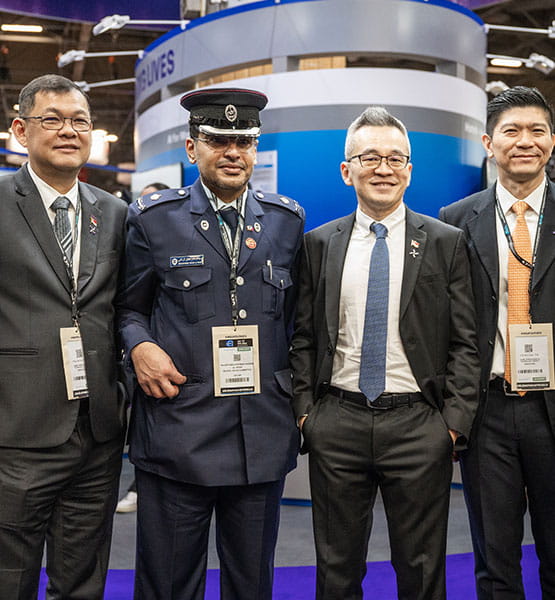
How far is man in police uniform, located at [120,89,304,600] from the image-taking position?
2.14m

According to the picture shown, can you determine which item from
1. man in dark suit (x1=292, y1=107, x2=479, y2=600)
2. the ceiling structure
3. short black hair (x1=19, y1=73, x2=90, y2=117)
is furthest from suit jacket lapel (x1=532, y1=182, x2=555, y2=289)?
the ceiling structure

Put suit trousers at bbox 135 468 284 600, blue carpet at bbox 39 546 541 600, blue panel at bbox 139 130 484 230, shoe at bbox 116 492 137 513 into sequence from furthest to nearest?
blue panel at bbox 139 130 484 230 → shoe at bbox 116 492 137 513 → blue carpet at bbox 39 546 541 600 → suit trousers at bbox 135 468 284 600

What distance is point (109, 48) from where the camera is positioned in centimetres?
1382

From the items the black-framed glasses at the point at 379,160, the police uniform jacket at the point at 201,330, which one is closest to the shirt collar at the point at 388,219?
the black-framed glasses at the point at 379,160

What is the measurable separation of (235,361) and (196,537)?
0.56m

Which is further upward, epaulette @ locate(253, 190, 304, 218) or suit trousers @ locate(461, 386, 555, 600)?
epaulette @ locate(253, 190, 304, 218)

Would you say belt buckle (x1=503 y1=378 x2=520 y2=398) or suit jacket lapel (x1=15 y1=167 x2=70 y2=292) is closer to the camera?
suit jacket lapel (x1=15 y1=167 x2=70 y2=292)

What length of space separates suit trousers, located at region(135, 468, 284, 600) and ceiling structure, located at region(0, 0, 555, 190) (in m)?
10.4

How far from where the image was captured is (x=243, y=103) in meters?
2.23

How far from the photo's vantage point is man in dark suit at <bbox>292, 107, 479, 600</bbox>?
7.04 feet

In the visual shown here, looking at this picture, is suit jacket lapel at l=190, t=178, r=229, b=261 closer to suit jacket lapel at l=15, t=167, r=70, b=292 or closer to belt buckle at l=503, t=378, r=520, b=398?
suit jacket lapel at l=15, t=167, r=70, b=292

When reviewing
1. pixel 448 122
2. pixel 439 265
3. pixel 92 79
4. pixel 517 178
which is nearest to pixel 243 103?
pixel 439 265

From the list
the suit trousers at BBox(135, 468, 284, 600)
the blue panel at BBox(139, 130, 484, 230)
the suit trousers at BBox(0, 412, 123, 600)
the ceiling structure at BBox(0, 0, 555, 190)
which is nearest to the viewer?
A: the suit trousers at BBox(0, 412, 123, 600)

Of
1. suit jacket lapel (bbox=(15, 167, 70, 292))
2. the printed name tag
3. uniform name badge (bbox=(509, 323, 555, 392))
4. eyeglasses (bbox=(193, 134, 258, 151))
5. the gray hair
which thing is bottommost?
uniform name badge (bbox=(509, 323, 555, 392))
